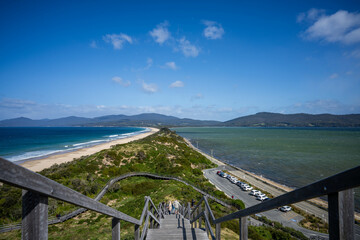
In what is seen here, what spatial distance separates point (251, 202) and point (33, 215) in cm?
2735

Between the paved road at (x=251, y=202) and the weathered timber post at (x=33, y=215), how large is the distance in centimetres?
2057

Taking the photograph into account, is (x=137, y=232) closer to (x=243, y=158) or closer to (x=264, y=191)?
(x=264, y=191)

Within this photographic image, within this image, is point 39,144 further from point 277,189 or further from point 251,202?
point 277,189

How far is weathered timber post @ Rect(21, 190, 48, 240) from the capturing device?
106cm

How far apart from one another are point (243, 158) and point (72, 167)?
4598cm

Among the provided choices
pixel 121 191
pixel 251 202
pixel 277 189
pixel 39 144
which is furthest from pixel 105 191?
pixel 39 144

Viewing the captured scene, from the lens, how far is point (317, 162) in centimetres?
4734

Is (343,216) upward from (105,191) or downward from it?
upward

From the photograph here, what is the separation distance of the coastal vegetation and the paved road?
3.23 m

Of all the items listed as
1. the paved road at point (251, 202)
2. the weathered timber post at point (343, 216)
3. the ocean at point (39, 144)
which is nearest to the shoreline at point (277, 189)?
the paved road at point (251, 202)

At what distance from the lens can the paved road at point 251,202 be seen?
1878 centimetres

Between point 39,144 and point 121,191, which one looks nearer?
point 121,191

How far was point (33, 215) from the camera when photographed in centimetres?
108

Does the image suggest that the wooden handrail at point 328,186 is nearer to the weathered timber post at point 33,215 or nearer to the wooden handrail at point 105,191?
the weathered timber post at point 33,215
